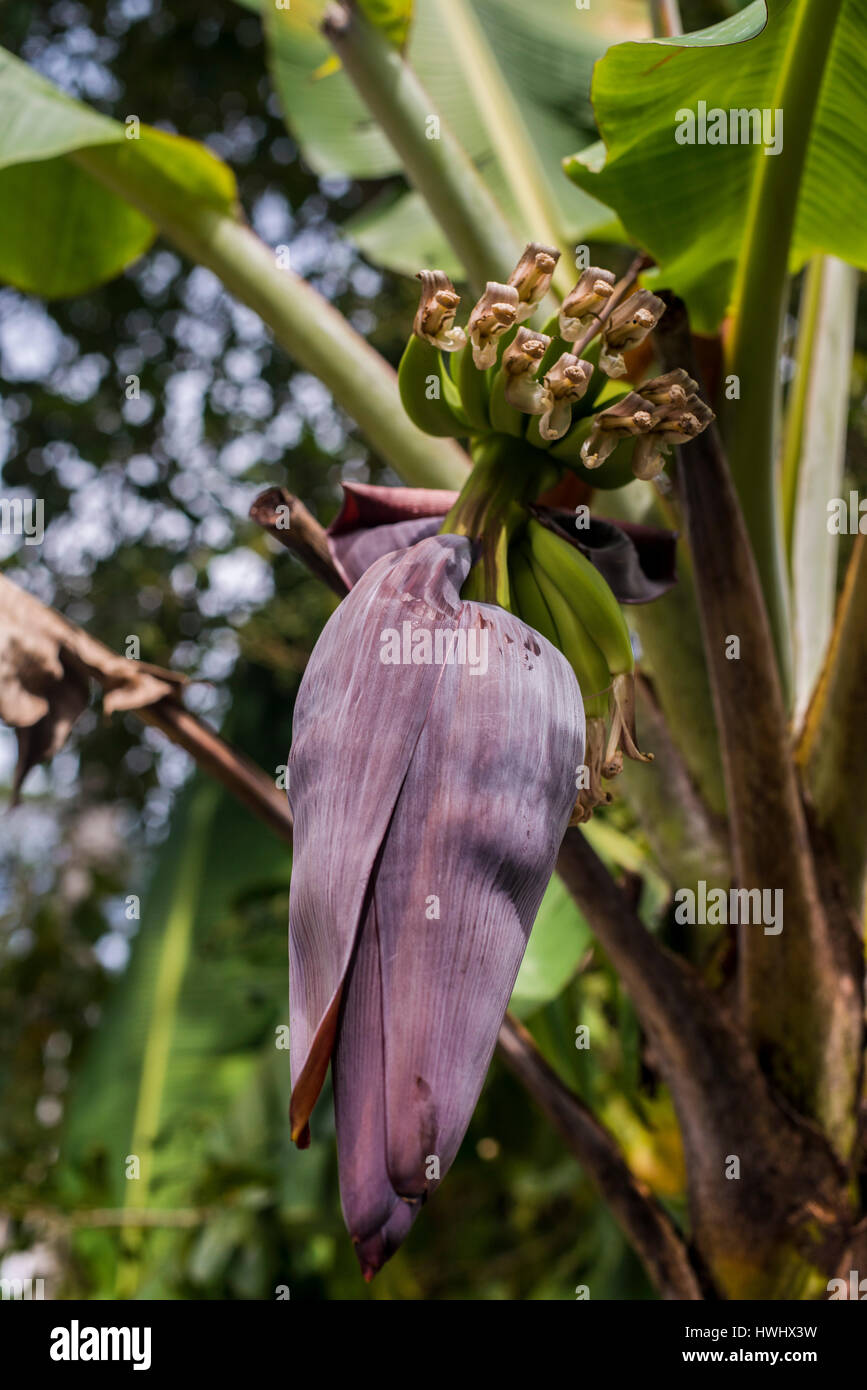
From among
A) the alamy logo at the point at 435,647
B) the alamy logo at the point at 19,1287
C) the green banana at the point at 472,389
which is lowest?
the alamy logo at the point at 19,1287

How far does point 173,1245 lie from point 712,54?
163 cm

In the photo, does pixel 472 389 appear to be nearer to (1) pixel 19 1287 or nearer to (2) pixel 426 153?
(2) pixel 426 153

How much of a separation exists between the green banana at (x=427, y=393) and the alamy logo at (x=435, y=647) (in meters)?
0.23

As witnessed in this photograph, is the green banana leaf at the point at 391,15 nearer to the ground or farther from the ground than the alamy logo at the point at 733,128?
farther from the ground

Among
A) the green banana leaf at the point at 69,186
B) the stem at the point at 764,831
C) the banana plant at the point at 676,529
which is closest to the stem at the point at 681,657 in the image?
the banana plant at the point at 676,529

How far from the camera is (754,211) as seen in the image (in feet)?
2.65

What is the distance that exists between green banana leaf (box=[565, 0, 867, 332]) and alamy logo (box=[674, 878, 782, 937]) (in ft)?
1.43

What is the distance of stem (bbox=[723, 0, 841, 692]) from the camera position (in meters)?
0.75

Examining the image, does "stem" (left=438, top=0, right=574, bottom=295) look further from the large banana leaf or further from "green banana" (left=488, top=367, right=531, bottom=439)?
"green banana" (left=488, top=367, right=531, bottom=439)

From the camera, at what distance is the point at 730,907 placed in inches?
34.9

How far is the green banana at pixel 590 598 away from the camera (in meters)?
0.58

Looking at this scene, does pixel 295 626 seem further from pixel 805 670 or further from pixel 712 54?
pixel 712 54

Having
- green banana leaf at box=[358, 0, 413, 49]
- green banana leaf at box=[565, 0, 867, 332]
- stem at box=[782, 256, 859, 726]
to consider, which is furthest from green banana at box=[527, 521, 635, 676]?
green banana leaf at box=[358, 0, 413, 49]
